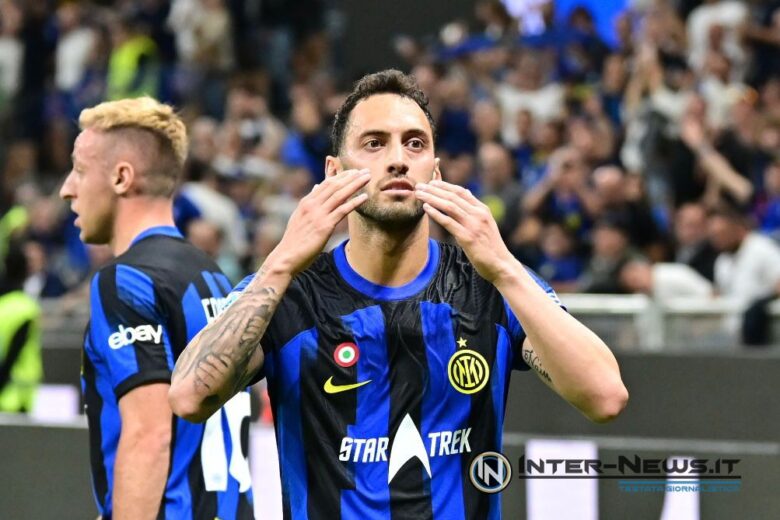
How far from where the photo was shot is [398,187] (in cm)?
366

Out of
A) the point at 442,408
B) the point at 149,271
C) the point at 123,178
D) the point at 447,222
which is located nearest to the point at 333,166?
the point at 447,222

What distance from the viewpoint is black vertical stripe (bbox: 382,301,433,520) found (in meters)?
3.60

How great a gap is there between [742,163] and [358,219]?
7.86 metres

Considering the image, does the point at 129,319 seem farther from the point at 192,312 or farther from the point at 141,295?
the point at 192,312

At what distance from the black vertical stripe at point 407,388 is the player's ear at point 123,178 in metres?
1.37

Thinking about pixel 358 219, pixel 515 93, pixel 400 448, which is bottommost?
pixel 400 448

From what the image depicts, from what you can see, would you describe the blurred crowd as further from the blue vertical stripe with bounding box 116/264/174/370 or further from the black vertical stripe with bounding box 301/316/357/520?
the black vertical stripe with bounding box 301/316/357/520

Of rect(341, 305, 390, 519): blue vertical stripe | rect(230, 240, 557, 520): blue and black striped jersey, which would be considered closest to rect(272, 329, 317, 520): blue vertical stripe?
rect(230, 240, 557, 520): blue and black striped jersey

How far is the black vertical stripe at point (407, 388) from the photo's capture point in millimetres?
3604

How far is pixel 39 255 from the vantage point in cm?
1295

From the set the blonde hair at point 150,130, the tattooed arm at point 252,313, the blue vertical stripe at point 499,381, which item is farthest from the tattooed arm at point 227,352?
the blonde hair at point 150,130

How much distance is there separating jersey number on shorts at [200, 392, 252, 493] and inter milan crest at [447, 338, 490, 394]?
3.19 ft

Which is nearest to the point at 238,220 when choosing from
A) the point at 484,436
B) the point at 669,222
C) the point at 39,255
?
the point at 39,255

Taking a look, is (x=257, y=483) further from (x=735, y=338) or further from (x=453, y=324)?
(x=735, y=338)
